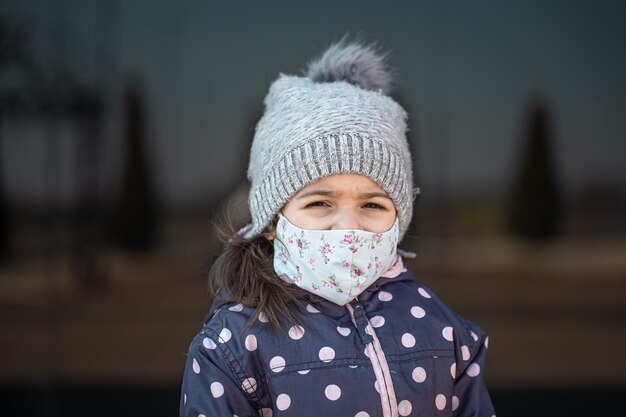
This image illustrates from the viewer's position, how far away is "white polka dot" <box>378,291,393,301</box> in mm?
1632

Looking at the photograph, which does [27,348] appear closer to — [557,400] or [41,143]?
[41,143]

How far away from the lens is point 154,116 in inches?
192

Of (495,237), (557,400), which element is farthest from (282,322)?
(495,237)

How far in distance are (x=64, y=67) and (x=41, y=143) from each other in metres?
0.43

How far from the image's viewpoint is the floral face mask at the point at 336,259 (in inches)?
60.4

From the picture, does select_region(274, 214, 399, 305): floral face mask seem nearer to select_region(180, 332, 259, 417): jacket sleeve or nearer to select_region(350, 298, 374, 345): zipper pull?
select_region(350, 298, 374, 345): zipper pull

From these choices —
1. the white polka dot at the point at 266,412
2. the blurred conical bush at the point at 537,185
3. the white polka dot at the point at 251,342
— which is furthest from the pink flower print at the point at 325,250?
the blurred conical bush at the point at 537,185

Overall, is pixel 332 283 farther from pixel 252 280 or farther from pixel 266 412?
pixel 266 412

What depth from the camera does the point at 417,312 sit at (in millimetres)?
1611

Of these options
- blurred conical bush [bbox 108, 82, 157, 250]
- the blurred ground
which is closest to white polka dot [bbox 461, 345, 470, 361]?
the blurred ground

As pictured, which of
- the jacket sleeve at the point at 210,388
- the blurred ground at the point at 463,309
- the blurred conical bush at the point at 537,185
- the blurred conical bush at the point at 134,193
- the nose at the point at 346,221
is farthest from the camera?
the blurred conical bush at the point at 537,185

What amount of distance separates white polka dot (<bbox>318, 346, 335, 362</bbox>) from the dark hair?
0.08 metres

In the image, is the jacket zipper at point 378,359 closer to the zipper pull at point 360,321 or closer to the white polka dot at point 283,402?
the zipper pull at point 360,321

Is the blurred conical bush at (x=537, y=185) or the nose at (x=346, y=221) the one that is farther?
the blurred conical bush at (x=537, y=185)
